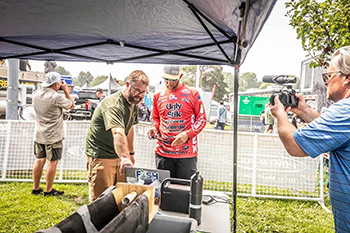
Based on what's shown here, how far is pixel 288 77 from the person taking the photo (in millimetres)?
2025

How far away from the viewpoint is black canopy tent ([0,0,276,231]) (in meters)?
1.91

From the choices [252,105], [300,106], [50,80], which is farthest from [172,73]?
[252,105]

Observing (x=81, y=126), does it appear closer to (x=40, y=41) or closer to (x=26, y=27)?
(x=40, y=41)

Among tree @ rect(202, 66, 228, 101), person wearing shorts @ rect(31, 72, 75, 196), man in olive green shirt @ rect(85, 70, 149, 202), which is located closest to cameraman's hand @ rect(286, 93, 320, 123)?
man in olive green shirt @ rect(85, 70, 149, 202)

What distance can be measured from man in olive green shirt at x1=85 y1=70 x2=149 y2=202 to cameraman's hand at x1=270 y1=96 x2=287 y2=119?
1.11 metres

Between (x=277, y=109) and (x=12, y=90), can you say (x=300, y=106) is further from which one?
(x=12, y=90)

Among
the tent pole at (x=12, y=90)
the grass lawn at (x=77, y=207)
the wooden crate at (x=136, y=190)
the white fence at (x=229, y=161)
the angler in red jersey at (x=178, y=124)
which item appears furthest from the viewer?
the tent pole at (x=12, y=90)

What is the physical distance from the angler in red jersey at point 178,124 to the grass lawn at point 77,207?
1.34 meters

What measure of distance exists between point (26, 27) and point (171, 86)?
162cm

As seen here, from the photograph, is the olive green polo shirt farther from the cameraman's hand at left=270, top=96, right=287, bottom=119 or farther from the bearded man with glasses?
the bearded man with glasses

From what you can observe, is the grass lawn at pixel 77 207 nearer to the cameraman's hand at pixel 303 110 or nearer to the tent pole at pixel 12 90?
the tent pole at pixel 12 90

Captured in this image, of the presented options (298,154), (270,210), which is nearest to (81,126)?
(270,210)

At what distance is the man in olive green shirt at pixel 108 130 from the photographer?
214 centimetres

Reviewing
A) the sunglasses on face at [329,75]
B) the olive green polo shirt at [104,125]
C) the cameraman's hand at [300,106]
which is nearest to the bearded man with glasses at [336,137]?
the sunglasses on face at [329,75]
